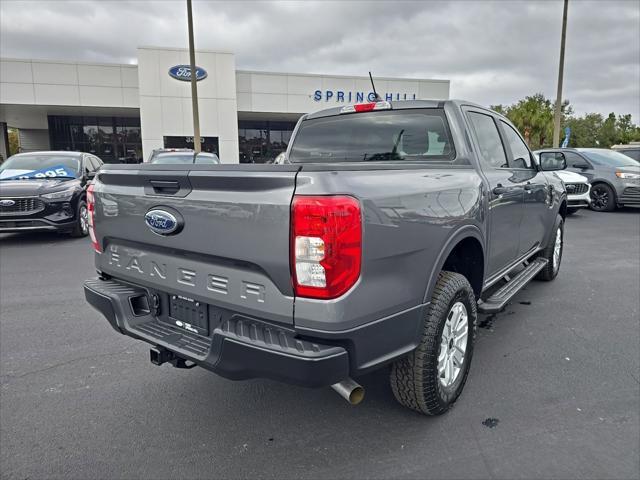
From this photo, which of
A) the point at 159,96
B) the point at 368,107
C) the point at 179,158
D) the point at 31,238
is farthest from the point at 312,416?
the point at 159,96

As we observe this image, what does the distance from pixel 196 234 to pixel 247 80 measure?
83.8 feet

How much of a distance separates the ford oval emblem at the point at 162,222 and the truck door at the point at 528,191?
2.91 m

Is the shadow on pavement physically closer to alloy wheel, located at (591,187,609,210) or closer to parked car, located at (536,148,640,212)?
parked car, located at (536,148,640,212)

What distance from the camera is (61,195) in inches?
316

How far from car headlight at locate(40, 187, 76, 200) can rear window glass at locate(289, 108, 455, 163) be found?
5.76 meters

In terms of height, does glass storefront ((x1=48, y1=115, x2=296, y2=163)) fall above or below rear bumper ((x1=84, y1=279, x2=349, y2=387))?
above

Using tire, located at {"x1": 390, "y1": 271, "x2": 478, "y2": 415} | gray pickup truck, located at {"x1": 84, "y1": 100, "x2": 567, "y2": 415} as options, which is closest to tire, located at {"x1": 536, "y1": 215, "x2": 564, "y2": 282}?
gray pickup truck, located at {"x1": 84, "y1": 100, "x2": 567, "y2": 415}

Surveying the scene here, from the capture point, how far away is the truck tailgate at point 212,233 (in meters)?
1.98

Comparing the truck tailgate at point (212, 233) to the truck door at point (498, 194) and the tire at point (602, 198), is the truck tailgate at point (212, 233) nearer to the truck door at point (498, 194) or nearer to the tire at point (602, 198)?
the truck door at point (498, 194)

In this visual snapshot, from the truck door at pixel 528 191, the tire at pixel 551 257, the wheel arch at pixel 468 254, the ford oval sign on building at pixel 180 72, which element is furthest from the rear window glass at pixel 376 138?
the ford oval sign on building at pixel 180 72

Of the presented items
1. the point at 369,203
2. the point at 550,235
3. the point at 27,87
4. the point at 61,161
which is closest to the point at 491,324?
the point at 550,235

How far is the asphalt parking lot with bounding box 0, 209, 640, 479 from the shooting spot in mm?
2307

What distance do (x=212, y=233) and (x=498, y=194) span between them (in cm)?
221

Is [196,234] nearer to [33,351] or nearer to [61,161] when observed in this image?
[33,351]
